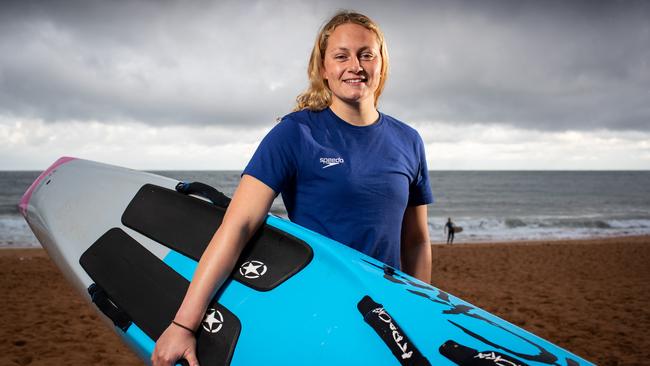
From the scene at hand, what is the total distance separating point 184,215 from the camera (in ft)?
6.79

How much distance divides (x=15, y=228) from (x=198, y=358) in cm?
1880

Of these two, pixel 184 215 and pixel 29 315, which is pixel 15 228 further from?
pixel 184 215

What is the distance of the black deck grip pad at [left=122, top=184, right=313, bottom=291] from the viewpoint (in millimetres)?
1569

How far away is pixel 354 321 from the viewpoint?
1477 mm

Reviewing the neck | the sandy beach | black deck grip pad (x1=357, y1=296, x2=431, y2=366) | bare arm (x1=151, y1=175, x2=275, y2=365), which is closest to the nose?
the neck

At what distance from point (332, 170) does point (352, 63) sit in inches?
15.7

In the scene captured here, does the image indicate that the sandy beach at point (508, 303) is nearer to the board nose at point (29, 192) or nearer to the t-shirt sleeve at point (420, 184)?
the board nose at point (29, 192)

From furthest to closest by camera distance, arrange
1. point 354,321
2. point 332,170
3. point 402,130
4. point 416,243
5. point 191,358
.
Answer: point 416,243, point 402,130, point 354,321, point 332,170, point 191,358

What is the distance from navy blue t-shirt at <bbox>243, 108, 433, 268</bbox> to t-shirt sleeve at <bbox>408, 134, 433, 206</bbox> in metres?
0.06

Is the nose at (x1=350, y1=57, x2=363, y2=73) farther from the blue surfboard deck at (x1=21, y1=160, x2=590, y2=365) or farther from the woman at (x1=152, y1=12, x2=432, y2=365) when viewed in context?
the blue surfboard deck at (x1=21, y1=160, x2=590, y2=365)

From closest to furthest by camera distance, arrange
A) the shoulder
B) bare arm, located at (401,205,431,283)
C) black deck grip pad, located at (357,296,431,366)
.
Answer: black deck grip pad, located at (357,296,431,366), the shoulder, bare arm, located at (401,205,431,283)

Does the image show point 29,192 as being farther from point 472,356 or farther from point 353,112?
point 472,356

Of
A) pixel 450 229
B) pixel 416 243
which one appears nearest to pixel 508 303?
pixel 416 243

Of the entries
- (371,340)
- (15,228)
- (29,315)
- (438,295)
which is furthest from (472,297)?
(15,228)
